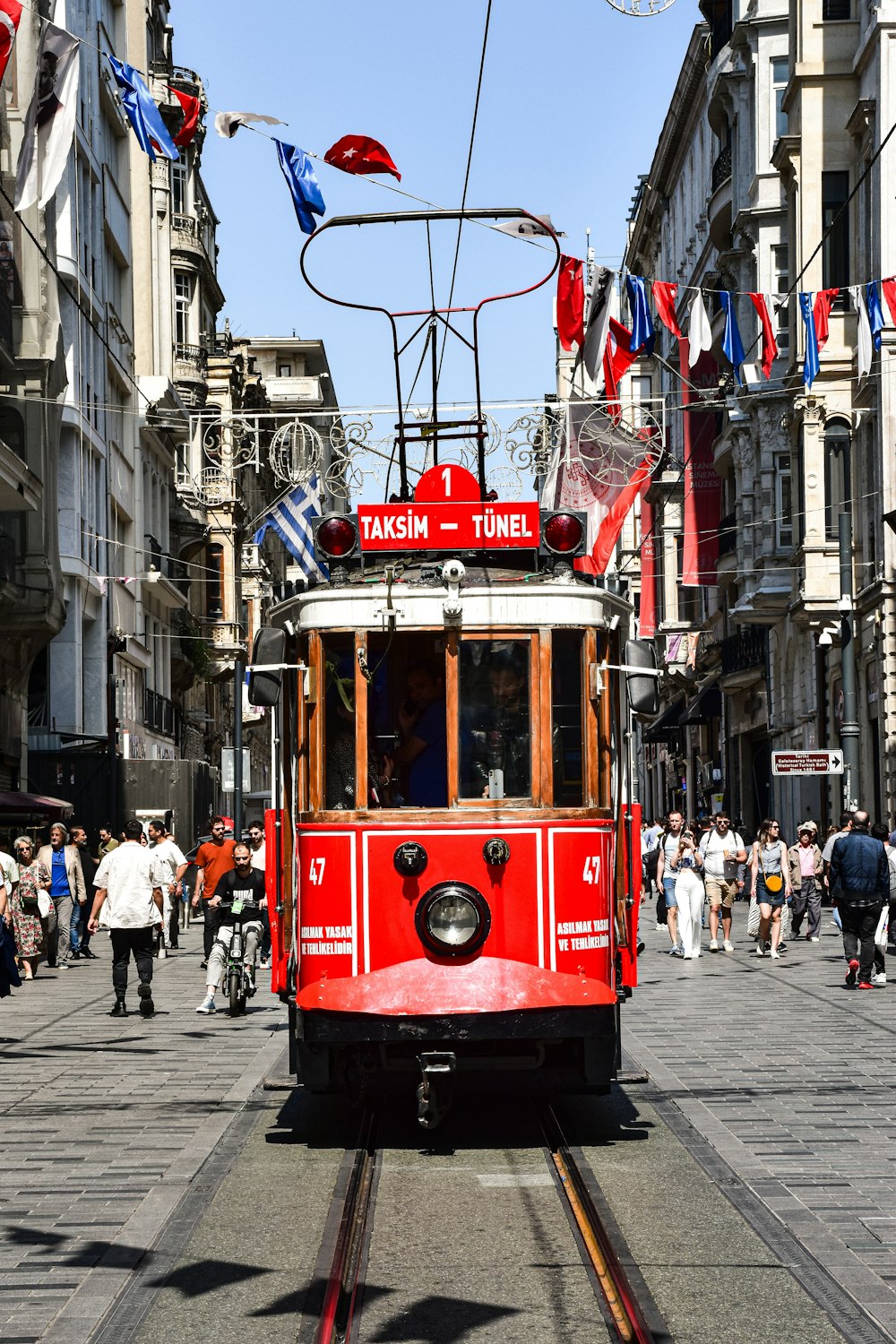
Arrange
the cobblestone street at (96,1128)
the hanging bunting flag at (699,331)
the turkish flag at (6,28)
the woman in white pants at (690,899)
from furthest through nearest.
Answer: the woman in white pants at (690,899)
the hanging bunting flag at (699,331)
the turkish flag at (6,28)
the cobblestone street at (96,1128)

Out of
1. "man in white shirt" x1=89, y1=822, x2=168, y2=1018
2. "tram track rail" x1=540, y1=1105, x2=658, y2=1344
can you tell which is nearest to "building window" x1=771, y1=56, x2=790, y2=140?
"man in white shirt" x1=89, y1=822, x2=168, y2=1018

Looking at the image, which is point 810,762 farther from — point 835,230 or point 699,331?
point 835,230

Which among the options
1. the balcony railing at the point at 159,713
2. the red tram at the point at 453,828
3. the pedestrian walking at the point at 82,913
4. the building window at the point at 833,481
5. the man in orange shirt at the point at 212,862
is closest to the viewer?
the red tram at the point at 453,828

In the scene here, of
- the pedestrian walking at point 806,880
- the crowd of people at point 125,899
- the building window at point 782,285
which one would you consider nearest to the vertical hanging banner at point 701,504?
the building window at point 782,285

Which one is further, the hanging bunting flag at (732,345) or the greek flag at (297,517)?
the hanging bunting flag at (732,345)

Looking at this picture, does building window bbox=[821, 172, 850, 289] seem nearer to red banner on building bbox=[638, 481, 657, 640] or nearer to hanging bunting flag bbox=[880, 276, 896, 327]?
hanging bunting flag bbox=[880, 276, 896, 327]

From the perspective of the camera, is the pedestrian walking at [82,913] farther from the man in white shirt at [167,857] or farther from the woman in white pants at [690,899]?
the woman in white pants at [690,899]

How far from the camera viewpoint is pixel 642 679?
35.6ft

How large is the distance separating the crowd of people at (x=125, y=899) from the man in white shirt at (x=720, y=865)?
6.34 m

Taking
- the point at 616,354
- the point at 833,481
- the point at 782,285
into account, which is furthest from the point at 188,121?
the point at 782,285

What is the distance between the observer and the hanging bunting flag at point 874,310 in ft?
75.5

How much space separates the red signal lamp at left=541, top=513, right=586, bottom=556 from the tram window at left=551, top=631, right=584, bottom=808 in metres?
0.64

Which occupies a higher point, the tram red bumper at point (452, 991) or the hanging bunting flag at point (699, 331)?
the hanging bunting flag at point (699, 331)

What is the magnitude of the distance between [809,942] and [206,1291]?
22.7 meters
